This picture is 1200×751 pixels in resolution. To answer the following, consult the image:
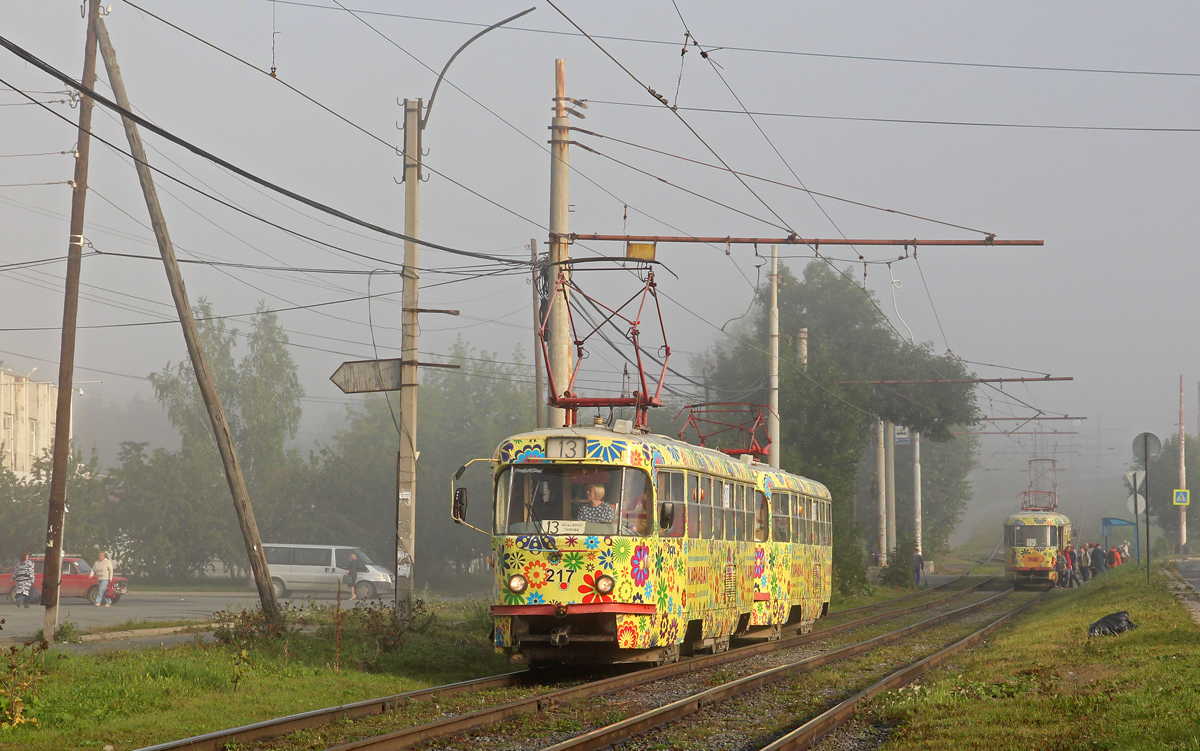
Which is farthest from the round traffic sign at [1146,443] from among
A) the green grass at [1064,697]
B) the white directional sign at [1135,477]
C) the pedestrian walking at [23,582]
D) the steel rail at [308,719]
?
the pedestrian walking at [23,582]

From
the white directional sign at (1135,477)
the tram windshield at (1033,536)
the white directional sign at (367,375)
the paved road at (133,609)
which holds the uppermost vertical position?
the white directional sign at (367,375)

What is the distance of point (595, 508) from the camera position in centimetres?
1451

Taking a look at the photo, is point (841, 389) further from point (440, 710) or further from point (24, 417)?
point (24, 417)

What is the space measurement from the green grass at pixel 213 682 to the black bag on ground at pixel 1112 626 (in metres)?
8.80

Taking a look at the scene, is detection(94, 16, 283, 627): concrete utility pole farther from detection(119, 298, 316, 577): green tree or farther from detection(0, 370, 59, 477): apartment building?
detection(0, 370, 59, 477): apartment building

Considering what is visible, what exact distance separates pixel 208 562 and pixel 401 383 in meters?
44.1

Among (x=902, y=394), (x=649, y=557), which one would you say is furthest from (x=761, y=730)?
(x=902, y=394)

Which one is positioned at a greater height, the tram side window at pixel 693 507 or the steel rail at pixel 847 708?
the tram side window at pixel 693 507

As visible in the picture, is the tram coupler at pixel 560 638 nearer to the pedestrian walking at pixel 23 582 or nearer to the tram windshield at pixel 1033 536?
the pedestrian walking at pixel 23 582

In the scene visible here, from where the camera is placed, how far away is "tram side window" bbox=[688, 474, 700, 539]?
16312 mm

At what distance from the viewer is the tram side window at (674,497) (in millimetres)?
15281

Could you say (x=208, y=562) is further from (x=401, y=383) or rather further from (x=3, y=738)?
(x=3, y=738)

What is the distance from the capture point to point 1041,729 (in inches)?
376

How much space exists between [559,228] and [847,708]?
11.4 meters
